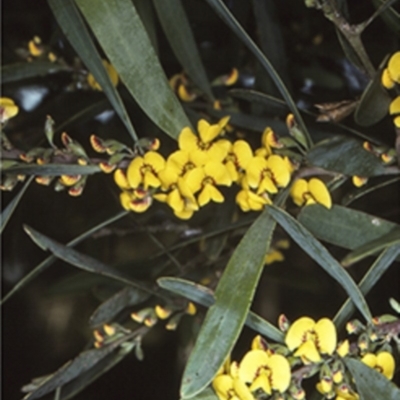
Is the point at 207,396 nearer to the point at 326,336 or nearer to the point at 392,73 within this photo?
the point at 326,336

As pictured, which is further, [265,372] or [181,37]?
[181,37]

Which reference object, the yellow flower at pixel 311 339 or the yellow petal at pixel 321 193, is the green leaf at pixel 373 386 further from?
the yellow petal at pixel 321 193

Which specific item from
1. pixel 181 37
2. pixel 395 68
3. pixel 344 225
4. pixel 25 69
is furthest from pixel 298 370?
pixel 25 69

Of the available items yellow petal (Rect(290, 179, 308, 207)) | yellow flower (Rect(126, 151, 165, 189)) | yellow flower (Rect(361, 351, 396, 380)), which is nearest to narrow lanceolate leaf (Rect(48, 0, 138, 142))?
yellow flower (Rect(126, 151, 165, 189))

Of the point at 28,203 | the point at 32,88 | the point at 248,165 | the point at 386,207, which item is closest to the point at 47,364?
the point at 28,203

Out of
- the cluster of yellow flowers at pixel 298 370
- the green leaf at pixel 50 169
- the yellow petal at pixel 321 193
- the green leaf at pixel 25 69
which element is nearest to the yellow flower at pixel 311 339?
the cluster of yellow flowers at pixel 298 370

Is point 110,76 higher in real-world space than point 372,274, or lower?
higher

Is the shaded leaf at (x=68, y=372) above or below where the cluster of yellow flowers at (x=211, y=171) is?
below
